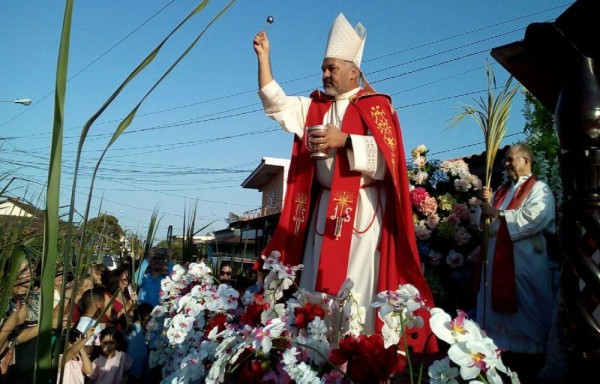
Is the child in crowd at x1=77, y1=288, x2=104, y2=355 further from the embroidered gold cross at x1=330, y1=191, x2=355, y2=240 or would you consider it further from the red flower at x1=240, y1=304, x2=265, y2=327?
the red flower at x1=240, y1=304, x2=265, y2=327

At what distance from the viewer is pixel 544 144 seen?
18.0 feet

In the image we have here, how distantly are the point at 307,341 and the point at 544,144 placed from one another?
185 inches

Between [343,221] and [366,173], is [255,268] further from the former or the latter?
[366,173]

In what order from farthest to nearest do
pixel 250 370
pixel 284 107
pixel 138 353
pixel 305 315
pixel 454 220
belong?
pixel 454 220 < pixel 138 353 < pixel 284 107 < pixel 305 315 < pixel 250 370

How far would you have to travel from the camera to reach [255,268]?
3062 millimetres

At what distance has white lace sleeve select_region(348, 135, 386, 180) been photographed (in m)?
2.96

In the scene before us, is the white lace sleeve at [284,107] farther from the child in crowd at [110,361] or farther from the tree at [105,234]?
the child in crowd at [110,361]

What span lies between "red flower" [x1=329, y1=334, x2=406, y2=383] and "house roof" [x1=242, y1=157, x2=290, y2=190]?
24862mm

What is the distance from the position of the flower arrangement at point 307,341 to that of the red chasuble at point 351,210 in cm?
71

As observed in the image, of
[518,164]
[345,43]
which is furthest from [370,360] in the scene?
[518,164]

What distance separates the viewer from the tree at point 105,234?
6.75 feet

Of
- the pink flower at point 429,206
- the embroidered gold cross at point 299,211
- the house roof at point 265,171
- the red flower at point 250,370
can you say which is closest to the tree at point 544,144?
the pink flower at point 429,206

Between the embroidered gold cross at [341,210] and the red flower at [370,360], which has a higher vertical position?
the embroidered gold cross at [341,210]

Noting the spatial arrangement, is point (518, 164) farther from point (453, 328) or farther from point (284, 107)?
point (453, 328)
